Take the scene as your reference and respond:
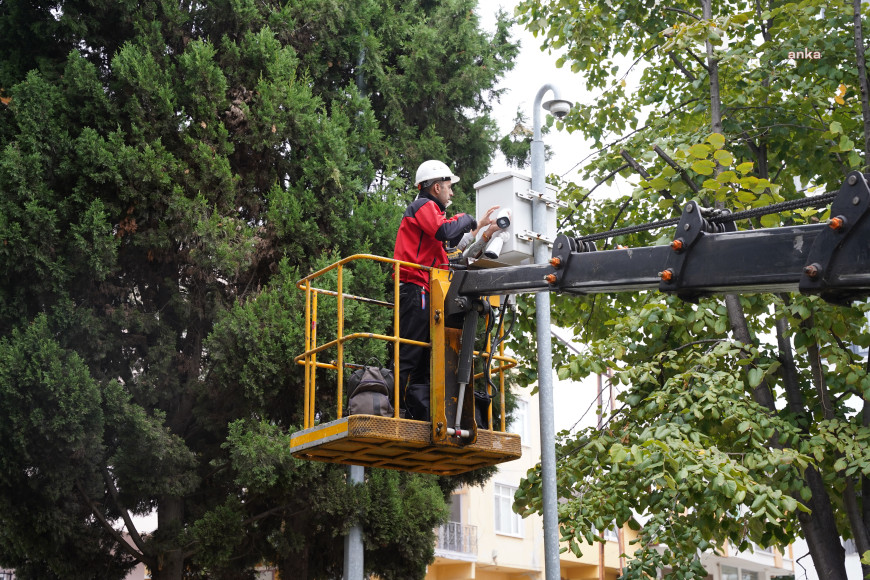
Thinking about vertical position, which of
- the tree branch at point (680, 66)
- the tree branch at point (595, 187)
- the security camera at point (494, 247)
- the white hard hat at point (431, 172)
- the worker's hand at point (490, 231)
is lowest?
the security camera at point (494, 247)

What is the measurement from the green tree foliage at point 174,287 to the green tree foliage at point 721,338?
128 inches

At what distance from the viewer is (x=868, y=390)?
9.68 metres

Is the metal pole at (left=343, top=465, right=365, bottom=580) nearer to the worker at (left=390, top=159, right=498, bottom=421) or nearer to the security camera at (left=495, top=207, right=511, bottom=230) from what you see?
the worker at (left=390, top=159, right=498, bottom=421)

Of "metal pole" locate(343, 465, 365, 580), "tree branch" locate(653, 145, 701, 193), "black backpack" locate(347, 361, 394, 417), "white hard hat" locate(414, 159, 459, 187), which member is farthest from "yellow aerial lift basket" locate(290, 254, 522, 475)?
"metal pole" locate(343, 465, 365, 580)

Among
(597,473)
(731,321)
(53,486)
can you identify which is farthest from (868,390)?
(53,486)

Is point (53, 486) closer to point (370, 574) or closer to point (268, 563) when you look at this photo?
point (268, 563)

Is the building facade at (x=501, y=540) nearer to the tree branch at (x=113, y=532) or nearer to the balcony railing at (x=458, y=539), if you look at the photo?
the balcony railing at (x=458, y=539)

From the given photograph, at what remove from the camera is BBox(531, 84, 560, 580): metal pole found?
9031 mm

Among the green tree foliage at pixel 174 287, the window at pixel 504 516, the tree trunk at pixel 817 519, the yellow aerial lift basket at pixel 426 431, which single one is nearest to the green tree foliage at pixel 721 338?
the tree trunk at pixel 817 519

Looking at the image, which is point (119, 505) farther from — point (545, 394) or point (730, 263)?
point (730, 263)

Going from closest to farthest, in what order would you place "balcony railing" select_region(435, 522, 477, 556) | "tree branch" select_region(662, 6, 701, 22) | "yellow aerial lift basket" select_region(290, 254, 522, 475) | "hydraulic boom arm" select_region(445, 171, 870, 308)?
"hydraulic boom arm" select_region(445, 171, 870, 308) → "yellow aerial lift basket" select_region(290, 254, 522, 475) → "tree branch" select_region(662, 6, 701, 22) → "balcony railing" select_region(435, 522, 477, 556)

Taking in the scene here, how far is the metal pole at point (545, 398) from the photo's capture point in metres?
9.03

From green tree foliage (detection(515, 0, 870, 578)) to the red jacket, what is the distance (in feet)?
6.18

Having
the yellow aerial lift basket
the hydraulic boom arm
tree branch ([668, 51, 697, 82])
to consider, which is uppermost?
tree branch ([668, 51, 697, 82])
